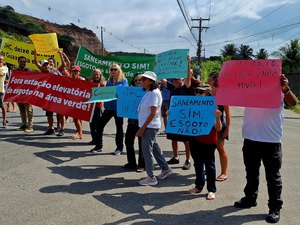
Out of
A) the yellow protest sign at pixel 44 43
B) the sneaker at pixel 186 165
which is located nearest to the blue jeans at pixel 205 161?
the sneaker at pixel 186 165

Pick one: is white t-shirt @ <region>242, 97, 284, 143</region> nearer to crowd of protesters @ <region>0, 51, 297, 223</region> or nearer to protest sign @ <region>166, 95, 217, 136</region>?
crowd of protesters @ <region>0, 51, 297, 223</region>

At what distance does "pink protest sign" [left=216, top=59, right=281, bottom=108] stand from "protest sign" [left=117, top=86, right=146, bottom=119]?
2.12 metres

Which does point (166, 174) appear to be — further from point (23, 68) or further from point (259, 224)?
point (23, 68)

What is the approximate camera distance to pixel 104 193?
5.38 meters

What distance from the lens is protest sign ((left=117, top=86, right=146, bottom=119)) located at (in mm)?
6676

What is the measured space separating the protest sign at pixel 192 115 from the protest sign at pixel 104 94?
2.02m

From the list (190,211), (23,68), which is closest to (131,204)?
(190,211)

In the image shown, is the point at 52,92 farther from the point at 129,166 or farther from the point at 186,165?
the point at 186,165

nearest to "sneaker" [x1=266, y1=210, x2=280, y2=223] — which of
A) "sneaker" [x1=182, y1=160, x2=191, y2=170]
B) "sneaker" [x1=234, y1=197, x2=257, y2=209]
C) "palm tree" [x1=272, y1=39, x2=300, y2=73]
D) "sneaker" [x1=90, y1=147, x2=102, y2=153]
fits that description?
"sneaker" [x1=234, y1=197, x2=257, y2=209]

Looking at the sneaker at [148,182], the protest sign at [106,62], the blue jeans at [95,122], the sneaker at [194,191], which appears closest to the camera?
the sneaker at [194,191]

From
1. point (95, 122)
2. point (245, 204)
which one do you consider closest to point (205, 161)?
point (245, 204)

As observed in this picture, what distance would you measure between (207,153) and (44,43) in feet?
24.4

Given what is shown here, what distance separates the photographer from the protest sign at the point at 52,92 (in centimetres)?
912

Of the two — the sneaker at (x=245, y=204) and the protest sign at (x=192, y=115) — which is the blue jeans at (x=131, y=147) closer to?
the protest sign at (x=192, y=115)
